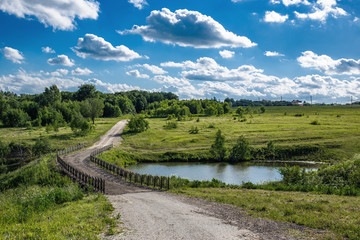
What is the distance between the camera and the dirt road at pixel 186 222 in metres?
12.8

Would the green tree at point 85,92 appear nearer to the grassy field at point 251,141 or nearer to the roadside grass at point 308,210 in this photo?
the grassy field at point 251,141

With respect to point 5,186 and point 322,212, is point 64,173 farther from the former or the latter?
point 322,212

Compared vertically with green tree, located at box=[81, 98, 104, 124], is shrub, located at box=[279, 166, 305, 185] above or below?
below

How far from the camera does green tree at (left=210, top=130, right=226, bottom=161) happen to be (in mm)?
56250

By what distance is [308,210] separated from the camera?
53.4 feet

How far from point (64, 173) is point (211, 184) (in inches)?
791

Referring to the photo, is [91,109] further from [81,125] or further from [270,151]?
[270,151]

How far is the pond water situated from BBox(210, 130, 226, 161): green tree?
2785 millimetres

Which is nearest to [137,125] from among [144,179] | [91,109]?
[91,109]

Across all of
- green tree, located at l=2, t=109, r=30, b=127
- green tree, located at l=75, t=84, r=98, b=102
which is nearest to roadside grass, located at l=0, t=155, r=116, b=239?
green tree, located at l=2, t=109, r=30, b=127

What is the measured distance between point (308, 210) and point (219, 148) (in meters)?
40.5

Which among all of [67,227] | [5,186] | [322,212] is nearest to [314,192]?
[322,212]

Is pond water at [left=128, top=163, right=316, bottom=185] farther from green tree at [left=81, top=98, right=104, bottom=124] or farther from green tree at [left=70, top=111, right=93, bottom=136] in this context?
green tree at [left=81, top=98, right=104, bottom=124]

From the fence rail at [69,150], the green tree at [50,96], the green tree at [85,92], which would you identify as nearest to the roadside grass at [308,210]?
the fence rail at [69,150]
